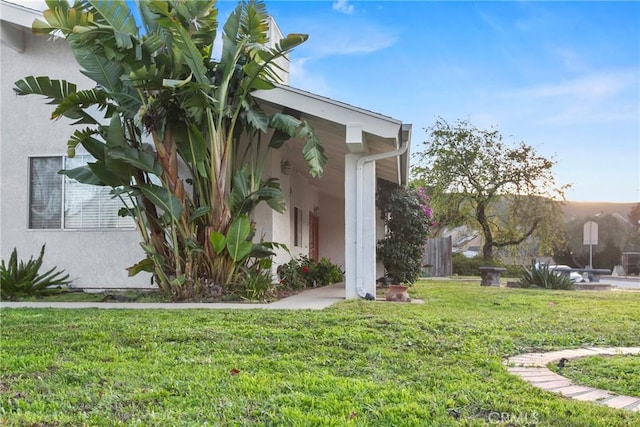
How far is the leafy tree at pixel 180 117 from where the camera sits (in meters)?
8.27

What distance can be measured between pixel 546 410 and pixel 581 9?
33.1 feet

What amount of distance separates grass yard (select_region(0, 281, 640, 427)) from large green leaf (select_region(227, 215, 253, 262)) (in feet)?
4.99

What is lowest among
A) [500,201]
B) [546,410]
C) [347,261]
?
[546,410]

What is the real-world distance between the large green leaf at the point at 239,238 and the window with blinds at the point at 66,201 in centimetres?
316

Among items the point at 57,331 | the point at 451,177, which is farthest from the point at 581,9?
the point at 451,177

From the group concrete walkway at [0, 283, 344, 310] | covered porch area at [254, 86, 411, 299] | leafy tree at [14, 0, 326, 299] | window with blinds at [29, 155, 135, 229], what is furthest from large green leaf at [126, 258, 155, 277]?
covered porch area at [254, 86, 411, 299]

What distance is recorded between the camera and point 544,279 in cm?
1537

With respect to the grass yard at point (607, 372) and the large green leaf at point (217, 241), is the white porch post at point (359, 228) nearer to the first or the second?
the large green leaf at point (217, 241)

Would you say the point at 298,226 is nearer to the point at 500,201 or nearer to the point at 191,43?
the point at 191,43

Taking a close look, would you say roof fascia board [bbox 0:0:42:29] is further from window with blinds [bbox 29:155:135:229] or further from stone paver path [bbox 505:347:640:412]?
stone paver path [bbox 505:347:640:412]

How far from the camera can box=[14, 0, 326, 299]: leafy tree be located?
827 centimetres

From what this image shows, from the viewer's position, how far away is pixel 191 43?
8.11 m

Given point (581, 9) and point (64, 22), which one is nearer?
point (64, 22)

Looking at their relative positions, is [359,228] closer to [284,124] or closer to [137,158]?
[284,124]
